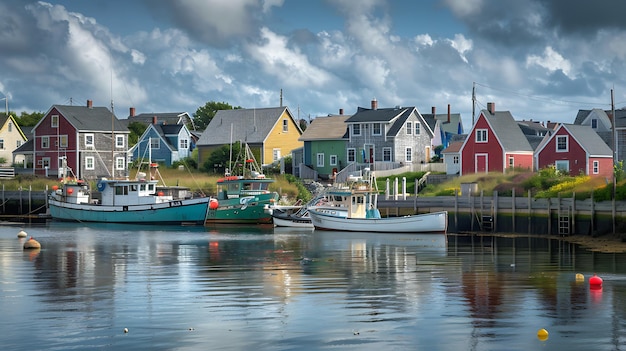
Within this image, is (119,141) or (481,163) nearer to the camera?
(481,163)

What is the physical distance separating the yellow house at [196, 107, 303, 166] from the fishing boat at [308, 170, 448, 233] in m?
33.4

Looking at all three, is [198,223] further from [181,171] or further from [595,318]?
[595,318]

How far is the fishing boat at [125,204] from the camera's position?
7069 cm

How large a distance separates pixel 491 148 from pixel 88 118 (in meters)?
41.7

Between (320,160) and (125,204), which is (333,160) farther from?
(125,204)

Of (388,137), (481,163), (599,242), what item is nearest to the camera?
(599,242)

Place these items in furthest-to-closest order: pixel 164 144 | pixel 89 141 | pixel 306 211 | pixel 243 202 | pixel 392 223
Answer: pixel 164 144, pixel 89 141, pixel 243 202, pixel 306 211, pixel 392 223

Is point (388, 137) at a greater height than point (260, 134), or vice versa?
point (260, 134)

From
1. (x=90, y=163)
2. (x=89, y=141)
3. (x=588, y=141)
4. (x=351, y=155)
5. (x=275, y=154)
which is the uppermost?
(x=89, y=141)

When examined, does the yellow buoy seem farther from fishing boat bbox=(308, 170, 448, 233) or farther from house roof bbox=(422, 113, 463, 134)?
house roof bbox=(422, 113, 463, 134)

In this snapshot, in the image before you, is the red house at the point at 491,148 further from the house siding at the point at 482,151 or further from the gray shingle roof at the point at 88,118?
the gray shingle roof at the point at 88,118

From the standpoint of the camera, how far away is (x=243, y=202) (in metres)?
71.5

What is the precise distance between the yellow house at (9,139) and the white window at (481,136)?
55933mm

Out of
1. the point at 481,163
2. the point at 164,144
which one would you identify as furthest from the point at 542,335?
the point at 164,144
